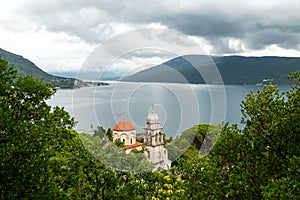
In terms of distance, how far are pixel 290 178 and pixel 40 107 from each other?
738 cm

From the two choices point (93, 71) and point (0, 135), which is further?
point (93, 71)

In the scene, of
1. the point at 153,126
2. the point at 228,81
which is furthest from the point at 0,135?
the point at 228,81

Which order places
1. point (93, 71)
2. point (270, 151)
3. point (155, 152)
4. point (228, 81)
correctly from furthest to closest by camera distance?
point (228, 81), point (155, 152), point (93, 71), point (270, 151)

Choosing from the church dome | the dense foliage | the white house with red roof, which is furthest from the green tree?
the white house with red roof

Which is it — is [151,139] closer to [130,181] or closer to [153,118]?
[153,118]

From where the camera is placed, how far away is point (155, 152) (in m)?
28.6

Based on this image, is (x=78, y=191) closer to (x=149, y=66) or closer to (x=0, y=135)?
(x=0, y=135)

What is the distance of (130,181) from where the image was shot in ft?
38.5

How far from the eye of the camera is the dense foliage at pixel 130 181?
229 inches

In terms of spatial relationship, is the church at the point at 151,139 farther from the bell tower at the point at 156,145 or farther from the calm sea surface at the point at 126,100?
the calm sea surface at the point at 126,100

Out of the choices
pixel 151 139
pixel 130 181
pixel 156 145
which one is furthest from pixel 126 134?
pixel 130 181

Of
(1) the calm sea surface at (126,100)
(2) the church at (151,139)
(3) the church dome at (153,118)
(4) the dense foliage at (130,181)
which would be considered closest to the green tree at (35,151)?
(4) the dense foliage at (130,181)

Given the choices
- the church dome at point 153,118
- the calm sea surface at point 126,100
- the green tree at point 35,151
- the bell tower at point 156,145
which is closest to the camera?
the green tree at point 35,151

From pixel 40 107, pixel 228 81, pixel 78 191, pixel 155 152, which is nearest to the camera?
pixel 40 107
